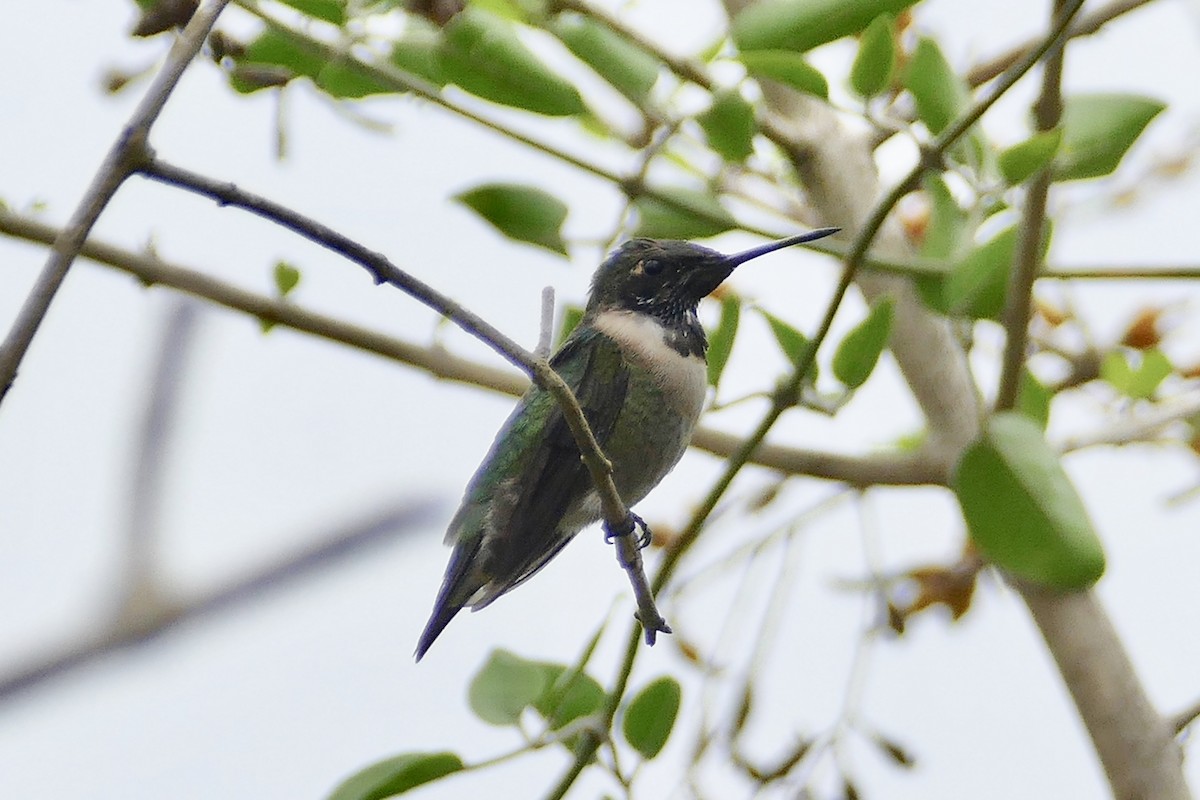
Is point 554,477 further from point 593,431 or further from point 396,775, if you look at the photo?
point 396,775

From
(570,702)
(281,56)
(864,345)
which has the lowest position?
(570,702)

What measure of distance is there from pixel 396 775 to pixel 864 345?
0.69 meters

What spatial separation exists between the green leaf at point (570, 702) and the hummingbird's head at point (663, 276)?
83cm

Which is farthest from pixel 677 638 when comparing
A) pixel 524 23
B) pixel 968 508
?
pixel 524 23

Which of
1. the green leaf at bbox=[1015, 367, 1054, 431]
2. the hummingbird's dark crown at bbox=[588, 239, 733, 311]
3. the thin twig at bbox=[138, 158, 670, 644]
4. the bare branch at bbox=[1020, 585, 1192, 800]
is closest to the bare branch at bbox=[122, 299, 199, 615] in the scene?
the thin twig at bbox=[138, 158, 670, 644]

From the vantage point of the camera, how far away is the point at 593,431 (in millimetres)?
1992

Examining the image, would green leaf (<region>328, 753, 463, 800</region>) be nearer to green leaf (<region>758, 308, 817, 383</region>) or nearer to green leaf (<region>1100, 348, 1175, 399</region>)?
green leaf (<region>758, 308, 817, 383</region>)

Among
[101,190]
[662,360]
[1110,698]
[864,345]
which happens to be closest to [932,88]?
[864,345]

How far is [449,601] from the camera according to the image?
1900mm

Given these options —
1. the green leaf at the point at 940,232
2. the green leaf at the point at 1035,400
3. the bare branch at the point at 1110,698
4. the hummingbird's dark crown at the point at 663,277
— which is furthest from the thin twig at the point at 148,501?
the hummingbird's dark crown at the point at 663,277

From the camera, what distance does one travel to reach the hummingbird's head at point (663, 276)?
2248 millimetres

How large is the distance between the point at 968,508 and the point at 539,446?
0.62 meters

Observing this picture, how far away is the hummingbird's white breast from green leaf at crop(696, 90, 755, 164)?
367 mm

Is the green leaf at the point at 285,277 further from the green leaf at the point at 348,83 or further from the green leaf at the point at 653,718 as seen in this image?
the green leaf at the point at 653,718
